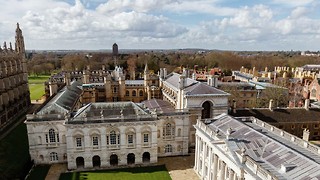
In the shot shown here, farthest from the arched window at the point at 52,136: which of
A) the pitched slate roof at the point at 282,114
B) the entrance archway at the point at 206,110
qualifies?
the pitched slate roof at the point at 282,114

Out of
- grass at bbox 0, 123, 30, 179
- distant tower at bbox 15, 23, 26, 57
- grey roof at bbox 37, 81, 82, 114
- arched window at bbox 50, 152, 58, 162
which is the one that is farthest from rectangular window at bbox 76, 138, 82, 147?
distant tower at bbox 15, 23, 26, 57

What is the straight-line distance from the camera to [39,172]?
117ft

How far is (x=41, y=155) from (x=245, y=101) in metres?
52.7

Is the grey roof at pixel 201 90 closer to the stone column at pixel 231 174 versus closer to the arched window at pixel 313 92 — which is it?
the stone column at pixel 231 174

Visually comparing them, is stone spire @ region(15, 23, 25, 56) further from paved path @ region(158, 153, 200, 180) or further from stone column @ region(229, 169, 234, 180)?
stone column @ region(229, 169, 234, 180)

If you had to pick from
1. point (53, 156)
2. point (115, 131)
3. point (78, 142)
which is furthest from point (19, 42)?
point (115, 131)

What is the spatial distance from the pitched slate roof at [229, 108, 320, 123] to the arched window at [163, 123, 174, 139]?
506 inches

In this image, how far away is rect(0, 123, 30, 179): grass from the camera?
112 feet

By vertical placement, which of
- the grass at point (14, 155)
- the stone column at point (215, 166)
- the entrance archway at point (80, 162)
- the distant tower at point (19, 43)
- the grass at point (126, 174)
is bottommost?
the grass at point (126, 174)

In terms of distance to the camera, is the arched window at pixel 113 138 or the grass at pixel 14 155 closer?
the grass at pixel 14 155

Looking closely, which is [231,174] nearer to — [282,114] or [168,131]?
[168,131]

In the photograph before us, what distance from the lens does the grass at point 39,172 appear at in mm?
34287

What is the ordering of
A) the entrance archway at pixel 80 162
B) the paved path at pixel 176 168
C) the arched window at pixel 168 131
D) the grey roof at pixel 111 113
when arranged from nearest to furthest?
the paved path at pixel 176 168, the grey roof at pixel 111 113, the entrance archway at pixel 80 162, the arched window at pixel 168 131

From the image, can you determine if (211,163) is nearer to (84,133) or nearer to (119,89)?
(84,133)
